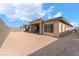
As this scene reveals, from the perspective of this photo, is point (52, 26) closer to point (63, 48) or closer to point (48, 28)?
point (48, 28)

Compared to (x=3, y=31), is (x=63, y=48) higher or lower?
lower

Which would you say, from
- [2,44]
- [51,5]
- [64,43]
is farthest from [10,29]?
[64,43]

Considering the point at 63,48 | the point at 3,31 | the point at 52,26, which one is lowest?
the point at 63,48

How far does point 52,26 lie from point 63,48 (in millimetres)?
712

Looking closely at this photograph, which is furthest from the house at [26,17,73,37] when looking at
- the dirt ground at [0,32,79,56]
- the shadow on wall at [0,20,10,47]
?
the shadow on wall at [0,20,10,47]

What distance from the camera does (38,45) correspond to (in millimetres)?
4215

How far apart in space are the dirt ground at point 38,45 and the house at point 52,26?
0.14 meters

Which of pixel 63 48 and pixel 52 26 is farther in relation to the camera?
pixel 52 26

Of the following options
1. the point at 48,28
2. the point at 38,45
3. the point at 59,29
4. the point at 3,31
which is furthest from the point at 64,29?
the point at 3,31

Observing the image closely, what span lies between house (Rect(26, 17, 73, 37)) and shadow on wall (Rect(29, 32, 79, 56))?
0.64ft

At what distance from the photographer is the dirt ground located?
13.2 feet

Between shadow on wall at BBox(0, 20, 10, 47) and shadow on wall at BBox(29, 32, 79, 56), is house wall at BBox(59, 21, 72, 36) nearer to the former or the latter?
shadow on wall at BBox(29, 32, 79, 56)

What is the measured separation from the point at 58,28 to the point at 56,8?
0.58 m

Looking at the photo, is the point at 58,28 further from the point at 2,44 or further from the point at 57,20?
the point at 2,44
